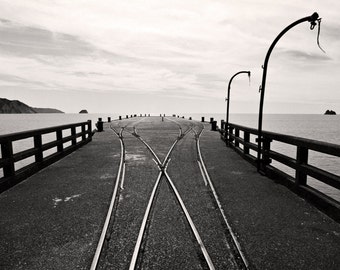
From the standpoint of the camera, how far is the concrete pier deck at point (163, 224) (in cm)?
366

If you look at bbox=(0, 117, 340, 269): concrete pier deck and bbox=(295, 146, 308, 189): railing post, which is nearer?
bbox=(0, 117, 340, 269): concrete pier deck

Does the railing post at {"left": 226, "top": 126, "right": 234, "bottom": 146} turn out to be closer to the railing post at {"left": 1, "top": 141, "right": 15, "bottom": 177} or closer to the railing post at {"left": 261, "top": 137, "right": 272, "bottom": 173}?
the railing post at {"left": 261, "top": 137, "right": 272, "bottom": 173}

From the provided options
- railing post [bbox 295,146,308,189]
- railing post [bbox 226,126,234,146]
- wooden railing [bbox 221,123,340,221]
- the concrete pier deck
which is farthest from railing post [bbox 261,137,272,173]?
railing post [bbox 226,126,234,146]

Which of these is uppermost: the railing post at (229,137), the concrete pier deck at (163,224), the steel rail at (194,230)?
the railing post at (229,137)

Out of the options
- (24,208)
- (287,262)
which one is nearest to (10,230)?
(24,208)

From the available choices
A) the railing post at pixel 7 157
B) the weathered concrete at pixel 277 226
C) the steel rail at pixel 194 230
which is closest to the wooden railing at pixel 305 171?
the weathered concrete at pixel 277 226

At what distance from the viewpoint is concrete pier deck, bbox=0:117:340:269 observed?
366 centimetres

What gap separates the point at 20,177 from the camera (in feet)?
24.0

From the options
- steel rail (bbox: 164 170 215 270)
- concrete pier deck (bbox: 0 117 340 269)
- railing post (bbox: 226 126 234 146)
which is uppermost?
railing post (bbox: 226 126 234 146)

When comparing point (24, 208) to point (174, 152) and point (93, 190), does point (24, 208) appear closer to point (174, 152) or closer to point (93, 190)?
point (93, 190)

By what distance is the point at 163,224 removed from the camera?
15.4ft

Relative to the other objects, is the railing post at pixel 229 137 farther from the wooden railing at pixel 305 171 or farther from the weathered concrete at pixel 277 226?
the weathered concrete at pixel 277 226

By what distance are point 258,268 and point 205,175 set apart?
4.59m

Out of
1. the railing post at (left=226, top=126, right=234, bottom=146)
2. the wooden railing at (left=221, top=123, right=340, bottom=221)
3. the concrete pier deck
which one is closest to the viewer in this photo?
the concrete pier deck
